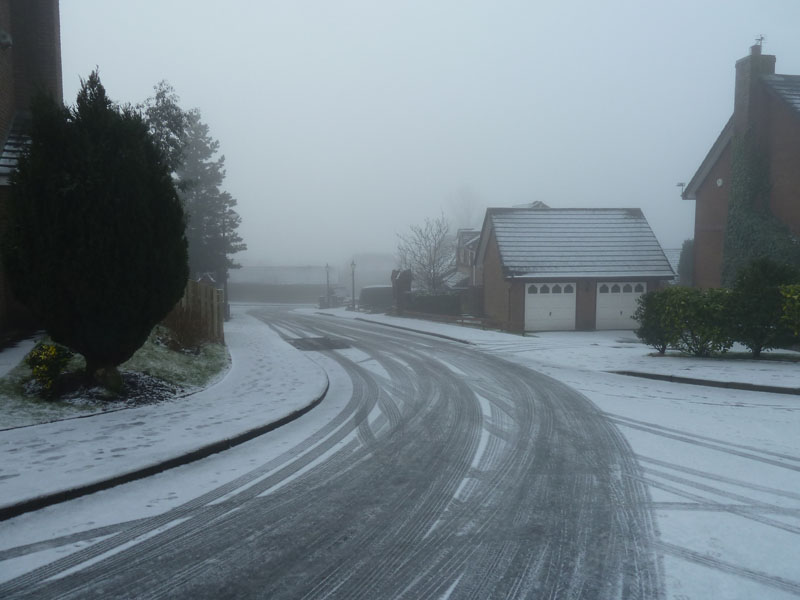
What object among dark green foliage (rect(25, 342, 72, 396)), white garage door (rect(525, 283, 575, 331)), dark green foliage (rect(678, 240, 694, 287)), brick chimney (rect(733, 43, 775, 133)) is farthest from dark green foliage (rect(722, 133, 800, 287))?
dark green foliage (rect(678, 240, 694, 287))

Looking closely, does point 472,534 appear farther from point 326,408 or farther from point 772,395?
point 772,395

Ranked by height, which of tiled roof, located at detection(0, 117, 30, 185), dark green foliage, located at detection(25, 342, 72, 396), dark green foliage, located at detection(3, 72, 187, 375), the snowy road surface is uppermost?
tiled roof, located at detection(0, 117, 30, 185)

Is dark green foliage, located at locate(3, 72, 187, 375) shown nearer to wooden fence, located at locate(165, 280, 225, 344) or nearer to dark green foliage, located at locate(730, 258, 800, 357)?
wooden fence, located at locate(165, 280, 225, 344)

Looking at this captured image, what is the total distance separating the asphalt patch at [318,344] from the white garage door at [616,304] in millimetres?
13357

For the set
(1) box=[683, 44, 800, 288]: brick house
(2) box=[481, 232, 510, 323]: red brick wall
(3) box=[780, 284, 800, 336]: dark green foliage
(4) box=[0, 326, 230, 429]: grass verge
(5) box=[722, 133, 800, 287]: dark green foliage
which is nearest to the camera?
(4) box=[0, 326, 230, 429]: grass verge

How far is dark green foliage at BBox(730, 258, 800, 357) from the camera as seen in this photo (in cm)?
1447

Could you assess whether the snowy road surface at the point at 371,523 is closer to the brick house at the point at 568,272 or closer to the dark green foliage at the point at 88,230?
the dark green foliage at the point at 88,230

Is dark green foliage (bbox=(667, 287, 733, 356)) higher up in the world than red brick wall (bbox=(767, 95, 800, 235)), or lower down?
lower down

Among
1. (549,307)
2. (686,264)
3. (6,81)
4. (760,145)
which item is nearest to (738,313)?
(760,145)

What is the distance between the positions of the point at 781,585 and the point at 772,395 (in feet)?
26.3

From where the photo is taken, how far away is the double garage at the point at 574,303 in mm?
27312

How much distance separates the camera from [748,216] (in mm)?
21859

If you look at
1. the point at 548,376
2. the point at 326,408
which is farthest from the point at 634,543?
the point at 548,376

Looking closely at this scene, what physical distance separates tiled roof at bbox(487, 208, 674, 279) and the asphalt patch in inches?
377
